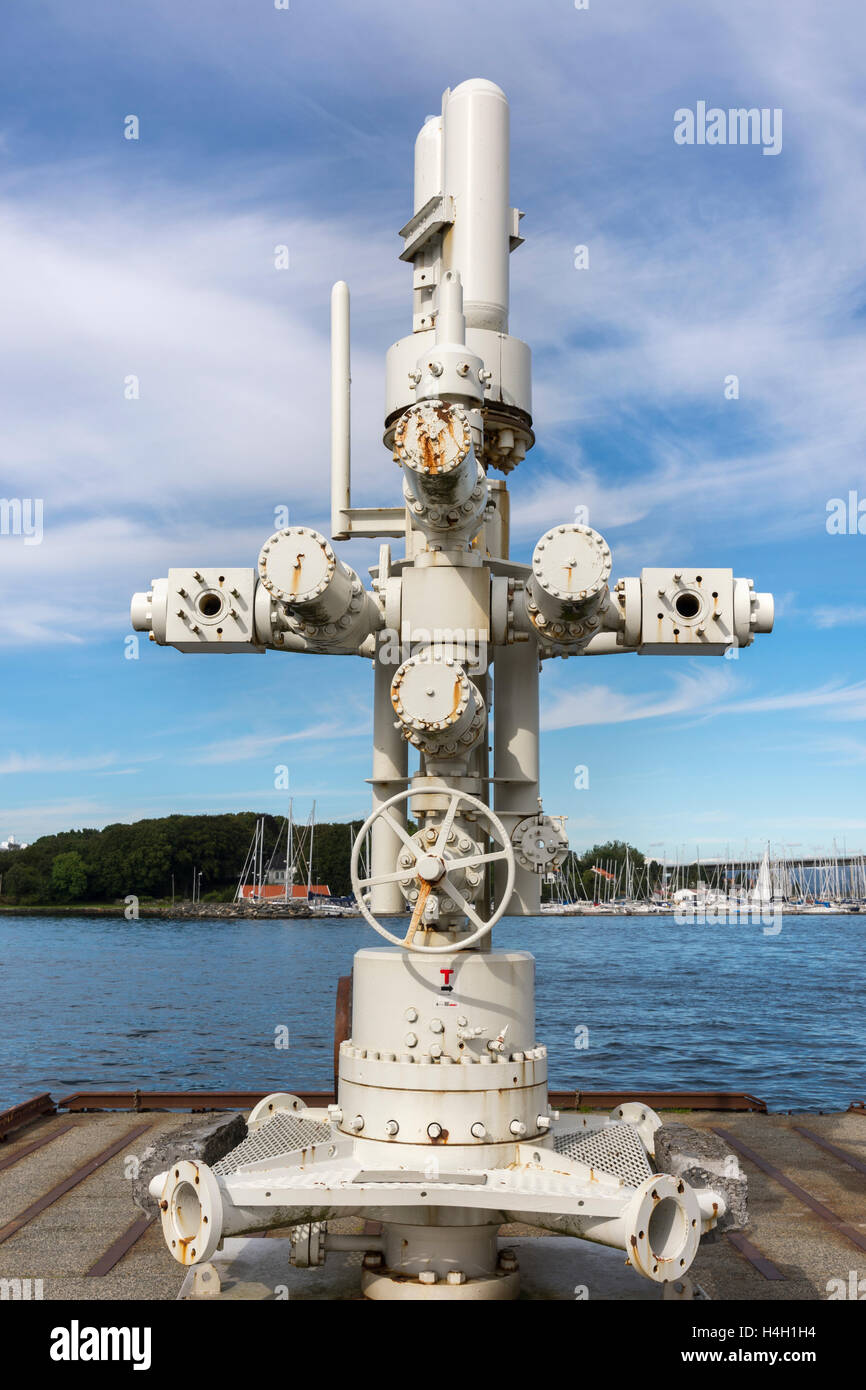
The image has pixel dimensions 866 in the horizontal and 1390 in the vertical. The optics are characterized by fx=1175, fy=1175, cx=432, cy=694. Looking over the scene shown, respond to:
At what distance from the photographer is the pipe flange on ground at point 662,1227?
7195 millimetres

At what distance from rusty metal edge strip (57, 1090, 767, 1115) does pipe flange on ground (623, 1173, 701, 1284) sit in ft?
28.1

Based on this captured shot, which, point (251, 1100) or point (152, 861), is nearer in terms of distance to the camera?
point (251, 1100)

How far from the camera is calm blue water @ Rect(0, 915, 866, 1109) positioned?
32125 mm

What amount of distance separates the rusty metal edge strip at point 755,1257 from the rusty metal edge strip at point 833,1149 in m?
3.17

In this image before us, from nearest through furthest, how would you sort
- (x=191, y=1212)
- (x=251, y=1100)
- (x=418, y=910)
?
(x=191, y=1212)
(x=418, y=910)
(x=251, y=1100)

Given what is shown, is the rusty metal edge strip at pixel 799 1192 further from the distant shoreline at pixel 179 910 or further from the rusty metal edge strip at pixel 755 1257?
the distant shoreline at pixel 179 910

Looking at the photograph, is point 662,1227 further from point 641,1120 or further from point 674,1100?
point 674,1100

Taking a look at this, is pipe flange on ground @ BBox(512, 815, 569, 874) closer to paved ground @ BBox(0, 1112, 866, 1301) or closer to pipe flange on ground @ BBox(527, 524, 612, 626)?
pipe flange on ground @ BBox(527, 524, 612, 626)

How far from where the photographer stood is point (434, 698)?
27.8ft

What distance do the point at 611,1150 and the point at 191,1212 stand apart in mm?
3284

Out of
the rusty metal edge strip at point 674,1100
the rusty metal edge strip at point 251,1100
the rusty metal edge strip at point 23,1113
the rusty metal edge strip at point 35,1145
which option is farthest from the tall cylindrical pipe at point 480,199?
the rusty metal edge strip at point 23,1113

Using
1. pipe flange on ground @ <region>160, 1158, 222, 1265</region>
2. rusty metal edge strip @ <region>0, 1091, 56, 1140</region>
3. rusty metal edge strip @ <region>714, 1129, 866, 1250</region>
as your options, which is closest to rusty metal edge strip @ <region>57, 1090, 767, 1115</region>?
rusty metal edge strip @ <region>0, 1091, 56, 1140</region>

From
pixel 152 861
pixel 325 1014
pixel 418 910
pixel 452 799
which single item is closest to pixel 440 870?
pixel 418 910

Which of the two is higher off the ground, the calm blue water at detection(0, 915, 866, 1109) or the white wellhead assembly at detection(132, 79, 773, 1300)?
the white wellhead assembly at detection(132, 79, 773, 1300)
